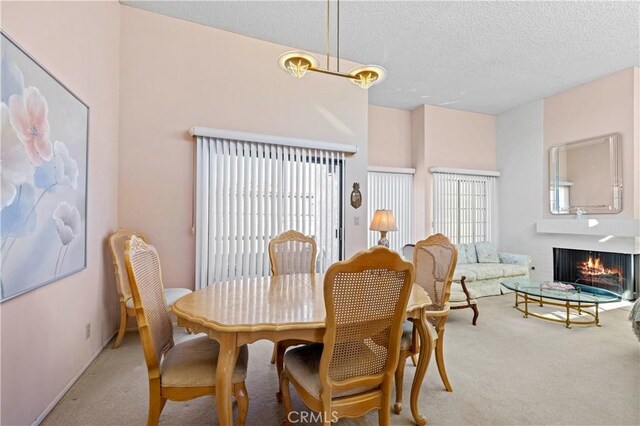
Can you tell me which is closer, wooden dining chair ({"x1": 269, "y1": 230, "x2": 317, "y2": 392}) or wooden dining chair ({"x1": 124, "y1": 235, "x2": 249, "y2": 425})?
wooden dining chair ({"x1": 124, "y1": 235, "x2": 249, "y2": 425})

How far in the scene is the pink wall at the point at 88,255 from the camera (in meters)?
1.57

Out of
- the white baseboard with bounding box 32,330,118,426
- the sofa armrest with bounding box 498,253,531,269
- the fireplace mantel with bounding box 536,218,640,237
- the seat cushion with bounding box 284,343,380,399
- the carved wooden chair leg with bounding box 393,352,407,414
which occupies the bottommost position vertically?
the white baseboard with bounding box 32,330,118,426

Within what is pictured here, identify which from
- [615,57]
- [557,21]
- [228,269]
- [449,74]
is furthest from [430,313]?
[615,57]

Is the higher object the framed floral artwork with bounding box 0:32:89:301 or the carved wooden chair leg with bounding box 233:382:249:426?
the framed floral artwork with bounding box 0:32:89:301

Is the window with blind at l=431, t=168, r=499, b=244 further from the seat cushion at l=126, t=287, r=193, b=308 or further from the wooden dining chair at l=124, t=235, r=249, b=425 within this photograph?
the wooden dining chair at l=124, t=235, r=249, b=425

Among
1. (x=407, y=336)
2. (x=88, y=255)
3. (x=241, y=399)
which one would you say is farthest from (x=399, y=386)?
(x=88, y=255)

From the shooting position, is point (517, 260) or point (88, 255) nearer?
point (88, 255)

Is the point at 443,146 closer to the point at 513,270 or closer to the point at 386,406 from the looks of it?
the point at 513,270

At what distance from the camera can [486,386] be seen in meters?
2.16

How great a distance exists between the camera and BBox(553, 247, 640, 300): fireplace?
423 cm

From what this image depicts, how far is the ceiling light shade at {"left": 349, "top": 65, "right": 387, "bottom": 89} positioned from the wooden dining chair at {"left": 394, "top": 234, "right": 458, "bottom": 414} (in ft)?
4.38

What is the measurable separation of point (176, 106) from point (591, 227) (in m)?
6.02

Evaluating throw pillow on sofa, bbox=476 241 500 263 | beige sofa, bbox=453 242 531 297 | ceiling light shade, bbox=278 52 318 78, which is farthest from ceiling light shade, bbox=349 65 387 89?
throw pillow on sofa, bbox=476 241 500 263

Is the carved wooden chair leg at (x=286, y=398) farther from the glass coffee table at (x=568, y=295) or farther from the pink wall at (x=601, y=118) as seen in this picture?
the pink wall at (x=601, y=118)
